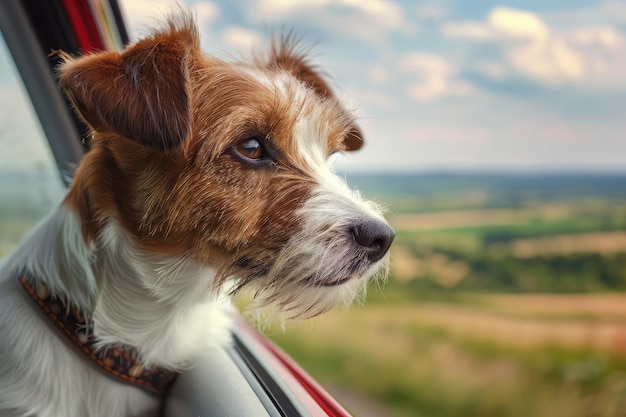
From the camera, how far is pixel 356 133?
158 centimetres

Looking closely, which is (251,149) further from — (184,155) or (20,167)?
(20,167)

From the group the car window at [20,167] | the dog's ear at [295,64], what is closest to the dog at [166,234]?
the dog's ear at [295,64]

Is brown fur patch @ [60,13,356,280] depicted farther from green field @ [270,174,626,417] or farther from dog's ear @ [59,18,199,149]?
green field @ [270,174,626,417]

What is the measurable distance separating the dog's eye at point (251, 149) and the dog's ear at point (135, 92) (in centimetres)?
16

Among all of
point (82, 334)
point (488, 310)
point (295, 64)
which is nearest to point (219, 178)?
point (82, 334)

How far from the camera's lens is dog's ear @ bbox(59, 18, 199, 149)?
1099 mm

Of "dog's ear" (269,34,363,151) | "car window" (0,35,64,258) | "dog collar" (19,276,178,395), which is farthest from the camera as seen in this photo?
"car window" (0,35,64,258)

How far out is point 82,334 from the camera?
1.28 metres

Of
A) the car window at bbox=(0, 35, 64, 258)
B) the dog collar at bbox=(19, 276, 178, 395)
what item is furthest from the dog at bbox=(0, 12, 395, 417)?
the car window at bbox=(0, 35, 64, 258)

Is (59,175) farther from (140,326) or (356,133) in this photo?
(356,133)

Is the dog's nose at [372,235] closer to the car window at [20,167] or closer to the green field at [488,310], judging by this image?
the green field at [488,310]

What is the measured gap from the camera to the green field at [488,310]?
1067 mm

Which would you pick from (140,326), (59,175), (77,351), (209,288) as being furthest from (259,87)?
(59,175)

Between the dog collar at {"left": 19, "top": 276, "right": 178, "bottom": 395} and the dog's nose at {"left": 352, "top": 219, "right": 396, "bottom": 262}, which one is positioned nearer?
the dog's nose at {"left": 352, "top": 219, "right": 396, "bottom": 262}
